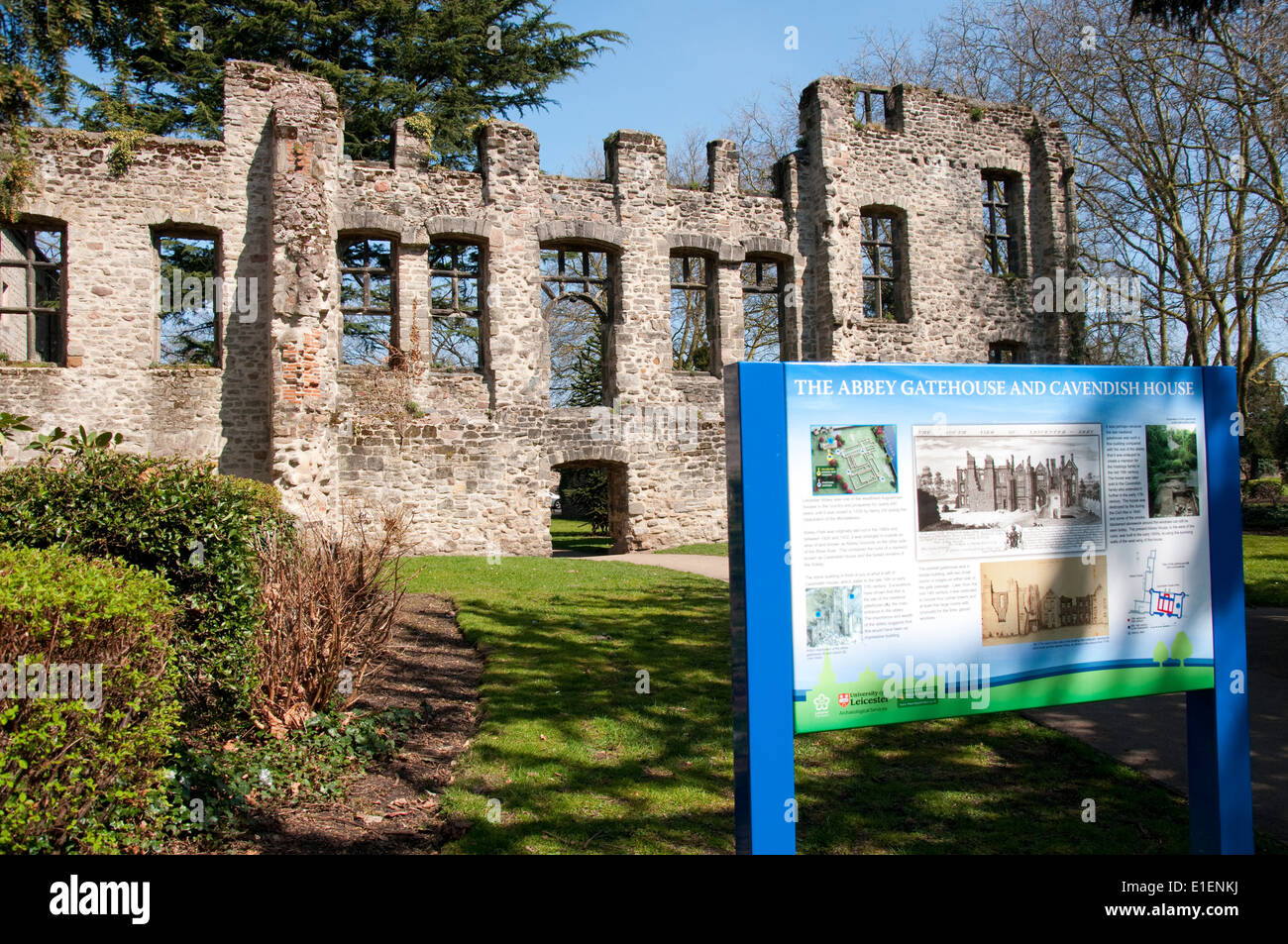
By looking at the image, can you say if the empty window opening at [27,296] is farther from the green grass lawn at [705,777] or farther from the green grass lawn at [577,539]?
the green grass lawn at [705,777]

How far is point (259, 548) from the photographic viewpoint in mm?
5465

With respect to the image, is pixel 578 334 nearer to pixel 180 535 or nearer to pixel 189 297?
pixel 189 297

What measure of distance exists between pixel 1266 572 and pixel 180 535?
12753 millimetres

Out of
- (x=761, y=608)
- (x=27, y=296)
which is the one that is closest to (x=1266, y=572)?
(x=761, y=608)

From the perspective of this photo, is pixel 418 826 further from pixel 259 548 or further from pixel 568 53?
pixel 568 53

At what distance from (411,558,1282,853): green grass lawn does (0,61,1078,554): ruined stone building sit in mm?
8749

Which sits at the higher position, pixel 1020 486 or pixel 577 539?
pixel 1020 486

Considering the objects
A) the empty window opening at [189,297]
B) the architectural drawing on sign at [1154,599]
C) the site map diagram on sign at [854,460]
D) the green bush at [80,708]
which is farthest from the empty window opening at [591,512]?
the site map diagram on sign at [854,460]

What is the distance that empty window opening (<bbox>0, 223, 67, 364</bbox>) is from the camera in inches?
578

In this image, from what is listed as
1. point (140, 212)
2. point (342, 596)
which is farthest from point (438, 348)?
point (342, 596)

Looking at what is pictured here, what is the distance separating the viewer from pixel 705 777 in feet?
16.5

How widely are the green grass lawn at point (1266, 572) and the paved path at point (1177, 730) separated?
1256mm

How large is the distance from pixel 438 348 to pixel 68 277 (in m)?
10.7

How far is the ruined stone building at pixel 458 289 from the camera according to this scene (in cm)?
1459
